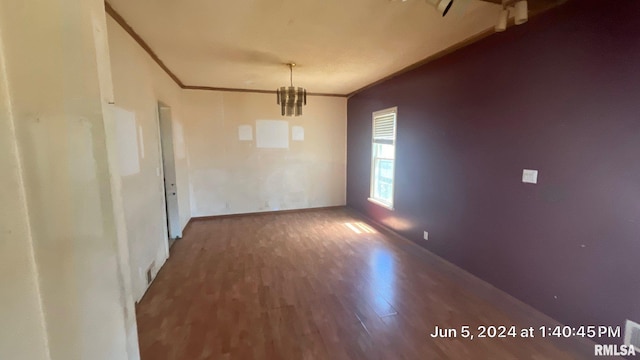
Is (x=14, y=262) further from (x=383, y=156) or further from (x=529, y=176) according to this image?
(x=383, y=156)

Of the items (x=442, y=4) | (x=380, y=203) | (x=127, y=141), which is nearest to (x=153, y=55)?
(x=127, y=141)

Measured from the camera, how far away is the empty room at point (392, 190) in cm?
50

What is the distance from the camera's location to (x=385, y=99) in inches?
173

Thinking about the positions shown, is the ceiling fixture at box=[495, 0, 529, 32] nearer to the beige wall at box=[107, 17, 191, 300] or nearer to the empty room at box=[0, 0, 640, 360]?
the empty room at box=[0, 0, 640, 360]

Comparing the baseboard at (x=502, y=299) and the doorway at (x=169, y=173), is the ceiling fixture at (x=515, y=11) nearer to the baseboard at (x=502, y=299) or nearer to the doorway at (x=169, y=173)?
the baseboard at (x=502, y=299)

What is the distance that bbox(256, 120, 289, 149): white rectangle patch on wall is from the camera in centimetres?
536

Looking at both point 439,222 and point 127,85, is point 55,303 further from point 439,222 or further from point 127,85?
point 439,222

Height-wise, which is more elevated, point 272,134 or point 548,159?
point 272,134

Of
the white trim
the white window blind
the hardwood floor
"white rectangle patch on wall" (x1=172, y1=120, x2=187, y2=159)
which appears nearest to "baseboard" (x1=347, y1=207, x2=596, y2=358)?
the hardwood floor

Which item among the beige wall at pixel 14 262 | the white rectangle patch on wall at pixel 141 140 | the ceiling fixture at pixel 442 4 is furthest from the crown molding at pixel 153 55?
the ceiling fixture at pixel 442 4

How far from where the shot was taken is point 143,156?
2.75m

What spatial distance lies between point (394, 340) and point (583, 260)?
149 centimetres

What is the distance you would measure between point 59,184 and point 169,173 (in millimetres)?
3901

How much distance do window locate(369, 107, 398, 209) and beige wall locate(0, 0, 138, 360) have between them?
394 centimetres
